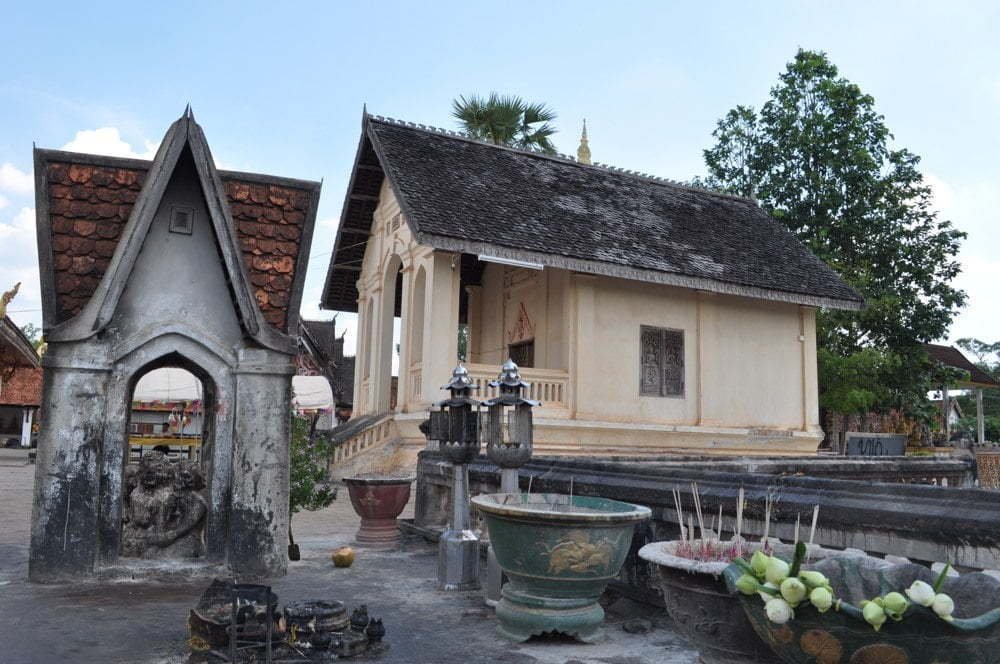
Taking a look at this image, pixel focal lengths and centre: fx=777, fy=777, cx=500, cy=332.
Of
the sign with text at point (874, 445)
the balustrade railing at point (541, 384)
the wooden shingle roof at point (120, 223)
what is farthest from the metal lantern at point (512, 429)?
the sign with text at point (874, 445)

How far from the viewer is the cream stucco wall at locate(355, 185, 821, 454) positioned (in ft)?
52.4

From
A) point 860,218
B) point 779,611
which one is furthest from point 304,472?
point 860,218

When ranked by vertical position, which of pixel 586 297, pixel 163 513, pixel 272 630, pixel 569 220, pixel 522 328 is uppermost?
pixel 569 220

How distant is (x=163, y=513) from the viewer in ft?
22.5

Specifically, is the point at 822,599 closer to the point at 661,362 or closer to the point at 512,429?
the point at 512,429

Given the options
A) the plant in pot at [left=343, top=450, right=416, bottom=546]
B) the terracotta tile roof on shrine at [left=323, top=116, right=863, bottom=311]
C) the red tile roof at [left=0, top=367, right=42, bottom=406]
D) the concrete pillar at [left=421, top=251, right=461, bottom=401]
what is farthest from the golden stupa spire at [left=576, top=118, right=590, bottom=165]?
the red tile roof at [left=0, top=367, right=42, bottom=406]

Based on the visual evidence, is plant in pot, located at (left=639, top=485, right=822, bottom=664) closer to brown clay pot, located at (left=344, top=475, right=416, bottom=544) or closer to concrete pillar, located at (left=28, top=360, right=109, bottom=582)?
concrete pillar, located at (left=28, top=360, right=109, bottom=582)

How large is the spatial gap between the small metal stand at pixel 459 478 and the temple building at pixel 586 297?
717 cm

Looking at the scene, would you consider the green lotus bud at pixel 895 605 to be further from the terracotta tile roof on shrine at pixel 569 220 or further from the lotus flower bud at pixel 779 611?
the terracotta tile roof on shrine at pixel 569 220

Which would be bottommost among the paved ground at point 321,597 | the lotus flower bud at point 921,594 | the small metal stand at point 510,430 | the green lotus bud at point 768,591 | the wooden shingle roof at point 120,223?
the paved ground at point 321,597

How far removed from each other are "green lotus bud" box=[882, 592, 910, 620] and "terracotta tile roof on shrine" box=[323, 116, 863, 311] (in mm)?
12066

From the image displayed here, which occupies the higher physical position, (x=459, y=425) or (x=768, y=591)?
(x=459, y=425)

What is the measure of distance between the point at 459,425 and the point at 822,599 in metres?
4.84

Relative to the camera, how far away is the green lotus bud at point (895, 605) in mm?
2514
